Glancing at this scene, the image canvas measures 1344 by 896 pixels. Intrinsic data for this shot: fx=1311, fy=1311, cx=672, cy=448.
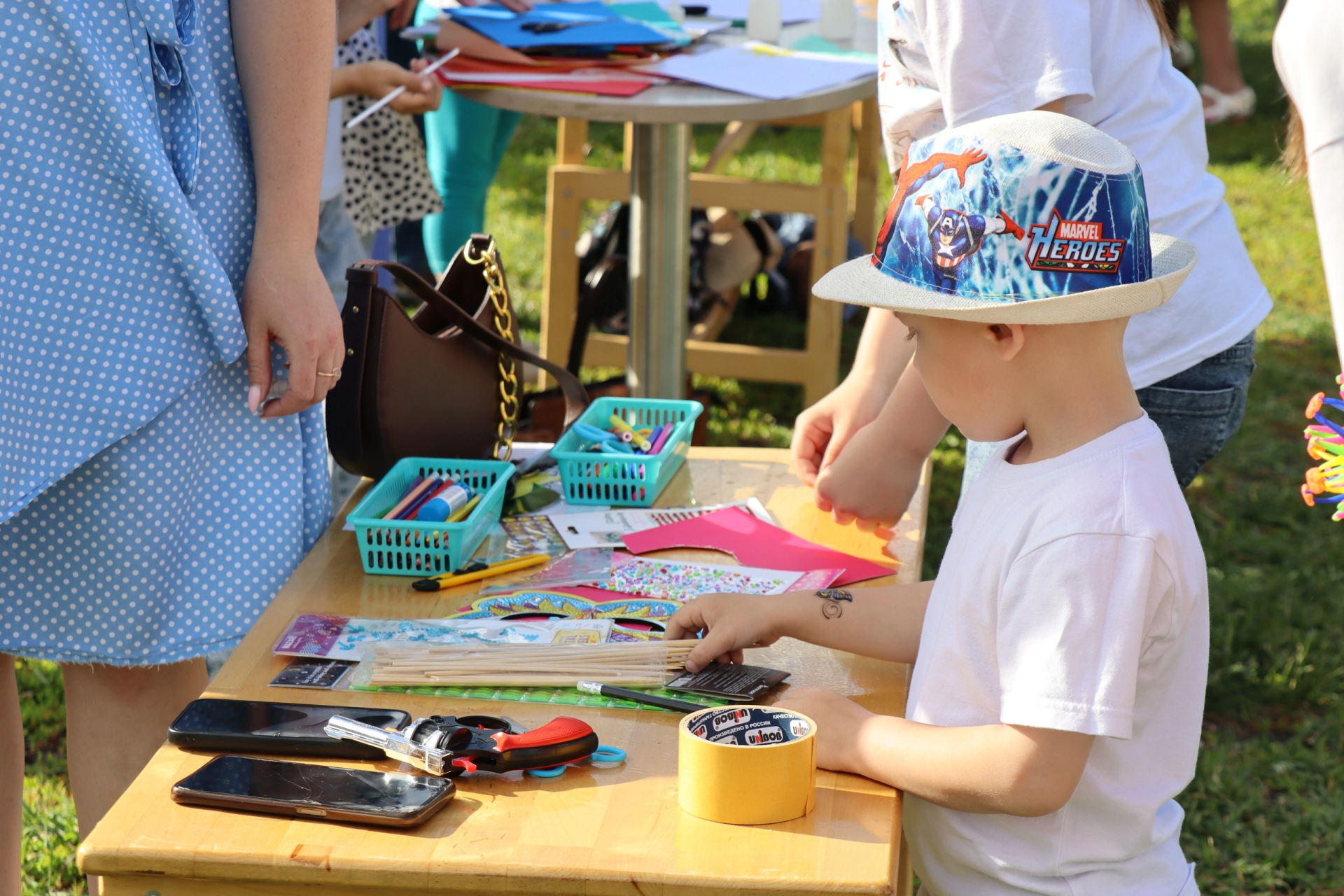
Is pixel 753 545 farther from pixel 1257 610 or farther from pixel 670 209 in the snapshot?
pixel 1257 610

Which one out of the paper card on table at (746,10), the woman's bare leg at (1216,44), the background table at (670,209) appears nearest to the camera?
the background table at (670,209)

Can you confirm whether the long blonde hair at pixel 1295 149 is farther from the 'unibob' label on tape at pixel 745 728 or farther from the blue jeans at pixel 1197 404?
the 'unibob' label on tape at pixel 745 728

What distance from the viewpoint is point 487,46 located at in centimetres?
286

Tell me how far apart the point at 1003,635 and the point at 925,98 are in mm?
756

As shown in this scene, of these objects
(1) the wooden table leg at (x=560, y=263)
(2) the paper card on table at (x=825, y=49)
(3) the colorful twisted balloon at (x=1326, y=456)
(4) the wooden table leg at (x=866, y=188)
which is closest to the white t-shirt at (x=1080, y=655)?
(3) the colorful twisted balloon at (x=1326, y=456)

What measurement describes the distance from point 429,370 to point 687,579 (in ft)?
1.53

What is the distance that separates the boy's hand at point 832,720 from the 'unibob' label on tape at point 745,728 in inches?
2.2

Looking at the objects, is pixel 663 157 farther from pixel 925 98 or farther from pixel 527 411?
pixel 925 98

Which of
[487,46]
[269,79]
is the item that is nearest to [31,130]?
[269,79]

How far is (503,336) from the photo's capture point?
1806mm

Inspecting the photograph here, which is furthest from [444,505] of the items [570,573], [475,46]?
[475,46]

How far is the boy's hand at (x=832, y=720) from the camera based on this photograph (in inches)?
42.5

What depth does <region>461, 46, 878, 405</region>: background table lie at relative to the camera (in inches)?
104

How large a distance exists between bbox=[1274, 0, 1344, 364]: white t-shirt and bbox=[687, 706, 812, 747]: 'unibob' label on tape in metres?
0.48
